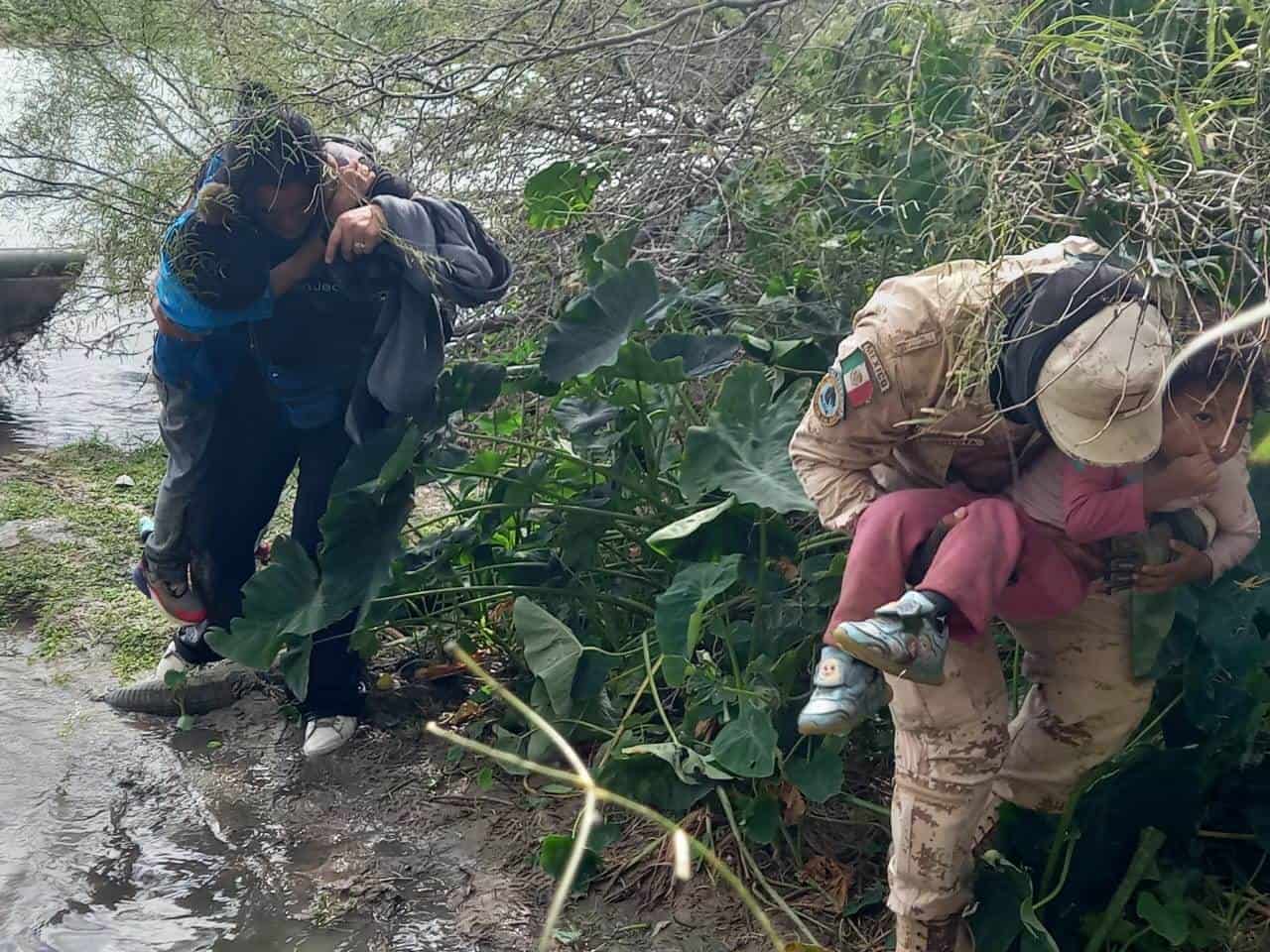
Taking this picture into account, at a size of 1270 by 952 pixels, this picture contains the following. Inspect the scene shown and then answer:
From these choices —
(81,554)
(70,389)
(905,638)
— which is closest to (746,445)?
(905,638)

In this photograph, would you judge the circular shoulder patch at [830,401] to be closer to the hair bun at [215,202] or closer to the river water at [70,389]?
the hair bun at [215,202]

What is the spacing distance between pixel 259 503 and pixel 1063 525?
7.71ft

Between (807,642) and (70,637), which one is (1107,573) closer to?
(807,642)

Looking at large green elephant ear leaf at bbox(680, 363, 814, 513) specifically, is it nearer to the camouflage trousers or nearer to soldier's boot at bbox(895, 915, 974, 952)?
the camouflage trousers

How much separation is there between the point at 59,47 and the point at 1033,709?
3.11m

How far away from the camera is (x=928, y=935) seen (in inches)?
93.4

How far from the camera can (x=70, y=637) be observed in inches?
168

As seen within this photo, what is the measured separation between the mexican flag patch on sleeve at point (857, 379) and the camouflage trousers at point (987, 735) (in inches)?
17.1

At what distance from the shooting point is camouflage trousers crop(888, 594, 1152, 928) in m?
2.25

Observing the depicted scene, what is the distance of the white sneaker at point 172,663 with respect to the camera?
394cm

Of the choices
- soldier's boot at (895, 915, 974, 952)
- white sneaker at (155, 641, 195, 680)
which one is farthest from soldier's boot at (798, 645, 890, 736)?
white sneaker at (155, 641, 195, 680)

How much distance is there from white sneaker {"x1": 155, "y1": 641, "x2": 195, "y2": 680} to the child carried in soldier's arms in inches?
98.0

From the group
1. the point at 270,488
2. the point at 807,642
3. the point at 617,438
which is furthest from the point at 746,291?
the point at 270,488

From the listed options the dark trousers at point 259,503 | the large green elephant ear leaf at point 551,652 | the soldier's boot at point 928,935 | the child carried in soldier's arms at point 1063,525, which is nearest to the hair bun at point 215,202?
the dark trousers at point 259,503
